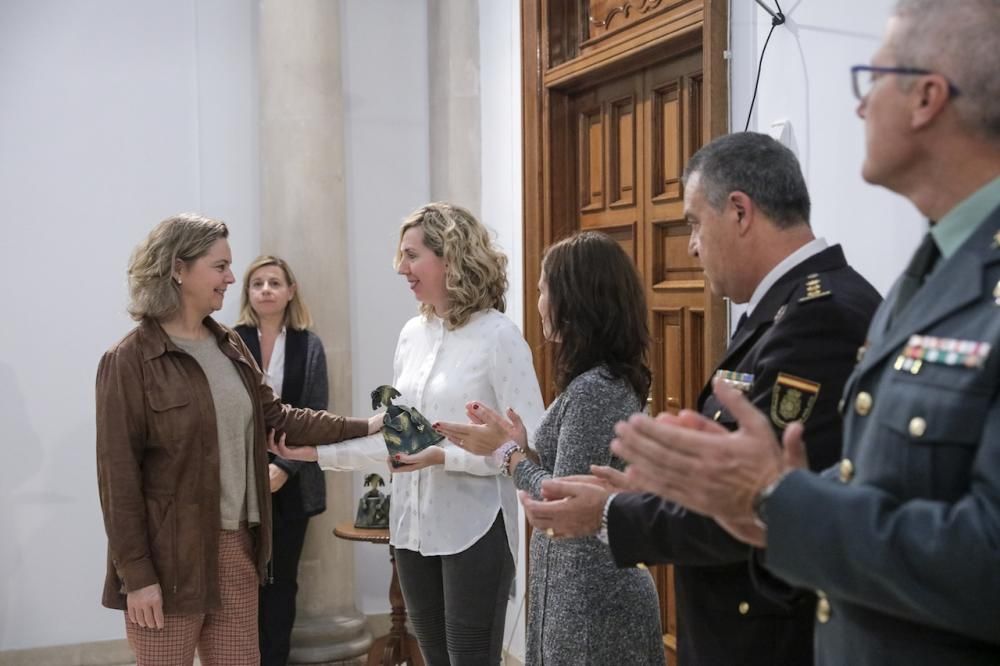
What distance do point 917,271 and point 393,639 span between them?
11.9 feet

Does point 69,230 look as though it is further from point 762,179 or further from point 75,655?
point 762,179

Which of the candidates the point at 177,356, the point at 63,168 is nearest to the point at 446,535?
the point at 177,356

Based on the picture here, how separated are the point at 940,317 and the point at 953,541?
26 cm

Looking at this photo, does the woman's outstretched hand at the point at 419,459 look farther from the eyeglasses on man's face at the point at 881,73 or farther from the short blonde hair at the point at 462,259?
the eyeglasses on man's face at the point at 881,73

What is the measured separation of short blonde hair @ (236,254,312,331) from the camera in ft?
15.7

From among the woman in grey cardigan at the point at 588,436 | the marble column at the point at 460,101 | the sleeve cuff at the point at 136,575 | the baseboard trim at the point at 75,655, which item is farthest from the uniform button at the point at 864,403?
the baseboard trim at the point at 75,655

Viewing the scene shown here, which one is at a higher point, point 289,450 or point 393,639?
point 289,450

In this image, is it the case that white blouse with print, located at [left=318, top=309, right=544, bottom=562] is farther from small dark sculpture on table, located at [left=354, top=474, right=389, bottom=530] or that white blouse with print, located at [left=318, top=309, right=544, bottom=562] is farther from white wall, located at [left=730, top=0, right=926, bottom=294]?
small dark sculpture on table, located at [left=354, top=474, right=389, bottom=530]

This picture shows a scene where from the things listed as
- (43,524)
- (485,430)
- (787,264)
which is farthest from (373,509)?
(787,264)

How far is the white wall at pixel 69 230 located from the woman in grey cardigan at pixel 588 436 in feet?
10.2

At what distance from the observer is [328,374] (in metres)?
5.15

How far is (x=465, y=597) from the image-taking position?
3.15 meters

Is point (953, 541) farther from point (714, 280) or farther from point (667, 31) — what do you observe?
point (667, 31)

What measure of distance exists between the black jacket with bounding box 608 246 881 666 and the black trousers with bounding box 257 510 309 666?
290 centimetres
